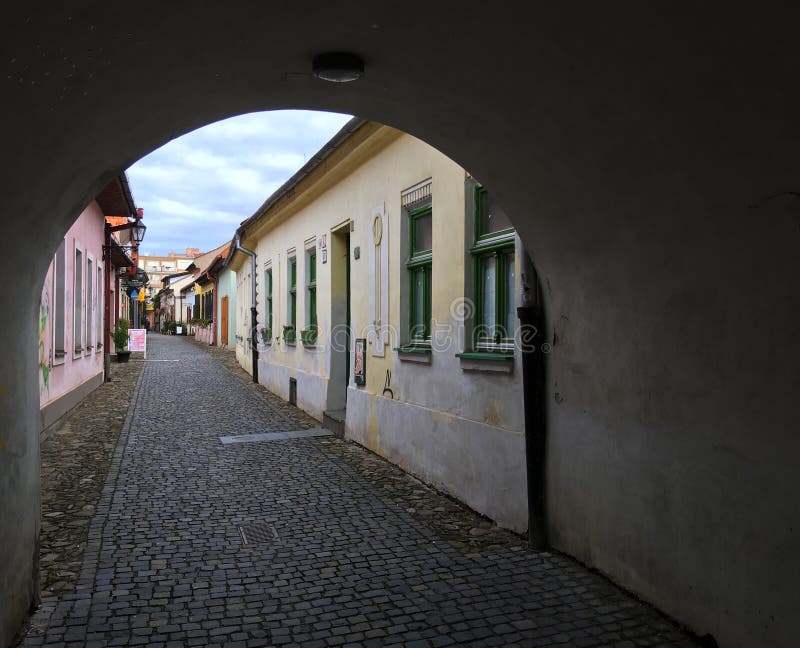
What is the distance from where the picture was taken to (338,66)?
3631 mm

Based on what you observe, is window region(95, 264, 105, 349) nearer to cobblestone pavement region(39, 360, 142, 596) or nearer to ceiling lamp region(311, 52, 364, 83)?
cobblestone pavement region(39, 360, 142, 596)

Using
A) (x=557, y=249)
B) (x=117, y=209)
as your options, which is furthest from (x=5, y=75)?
(x=117, y=209)

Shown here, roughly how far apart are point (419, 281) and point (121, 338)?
1793 centimetres

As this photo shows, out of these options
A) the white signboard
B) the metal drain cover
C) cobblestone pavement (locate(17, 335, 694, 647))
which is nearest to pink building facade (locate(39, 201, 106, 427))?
cobblestone pavement (locate(17, 335, 694, 647))

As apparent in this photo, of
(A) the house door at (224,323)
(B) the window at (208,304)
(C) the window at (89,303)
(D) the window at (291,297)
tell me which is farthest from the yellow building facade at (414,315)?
(B) the window at (208,304)

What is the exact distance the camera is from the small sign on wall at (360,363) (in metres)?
9.03

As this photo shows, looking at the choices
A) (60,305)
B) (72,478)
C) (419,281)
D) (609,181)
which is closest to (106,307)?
(60,305)

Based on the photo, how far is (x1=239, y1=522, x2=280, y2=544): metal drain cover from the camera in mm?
5164

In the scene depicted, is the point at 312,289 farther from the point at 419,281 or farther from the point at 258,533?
the point at 258,533

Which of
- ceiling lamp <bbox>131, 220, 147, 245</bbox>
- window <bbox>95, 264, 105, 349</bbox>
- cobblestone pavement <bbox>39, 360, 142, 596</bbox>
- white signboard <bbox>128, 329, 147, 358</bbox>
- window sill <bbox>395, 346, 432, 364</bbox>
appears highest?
ceiling lamp <bbox>131, 220, 147, 245</bbox>

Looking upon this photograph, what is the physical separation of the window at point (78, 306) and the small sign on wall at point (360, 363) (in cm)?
633

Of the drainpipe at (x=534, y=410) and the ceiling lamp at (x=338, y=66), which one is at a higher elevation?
the ceiling lamp at (x=338, y=66)

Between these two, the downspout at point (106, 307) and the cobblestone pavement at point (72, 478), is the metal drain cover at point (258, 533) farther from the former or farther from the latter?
the downspout at point (106, 307)

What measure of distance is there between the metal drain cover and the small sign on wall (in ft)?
11.8
